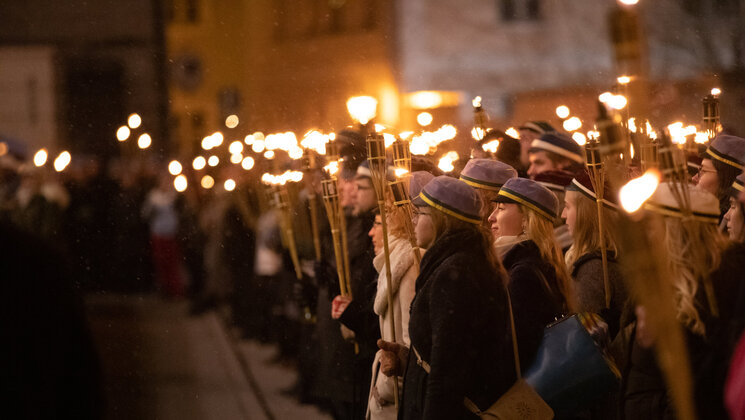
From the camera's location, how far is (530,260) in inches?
215

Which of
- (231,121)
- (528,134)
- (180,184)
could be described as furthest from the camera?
(231,121)

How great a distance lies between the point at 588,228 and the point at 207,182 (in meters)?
14.3

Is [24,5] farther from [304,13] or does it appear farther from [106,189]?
[106,189]

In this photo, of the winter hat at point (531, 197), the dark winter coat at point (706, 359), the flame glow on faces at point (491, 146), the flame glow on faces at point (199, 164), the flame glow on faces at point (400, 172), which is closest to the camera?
the dark winter coat at point (706, 359)

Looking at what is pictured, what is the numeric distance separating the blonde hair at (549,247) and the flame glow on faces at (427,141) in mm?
1932

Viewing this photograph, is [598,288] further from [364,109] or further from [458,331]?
[364,109]

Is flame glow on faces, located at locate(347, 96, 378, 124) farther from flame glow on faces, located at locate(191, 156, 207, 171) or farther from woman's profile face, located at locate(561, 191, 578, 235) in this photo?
flame glow on faces, located at locate(191, 156, 207, 171)

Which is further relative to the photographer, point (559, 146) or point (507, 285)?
point (559, 146)

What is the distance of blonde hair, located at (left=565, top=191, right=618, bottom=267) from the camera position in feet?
19.7

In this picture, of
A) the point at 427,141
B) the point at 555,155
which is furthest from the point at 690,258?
the point at 427,141

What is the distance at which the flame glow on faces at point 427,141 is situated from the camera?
313 inches

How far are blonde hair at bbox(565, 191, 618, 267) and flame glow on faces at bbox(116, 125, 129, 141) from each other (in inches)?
980

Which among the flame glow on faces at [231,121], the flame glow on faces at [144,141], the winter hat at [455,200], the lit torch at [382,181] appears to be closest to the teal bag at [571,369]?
the winter hat at [455,200]

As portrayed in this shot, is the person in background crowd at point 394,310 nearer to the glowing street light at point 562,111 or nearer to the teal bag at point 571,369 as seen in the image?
the teal bag at point 571,369
